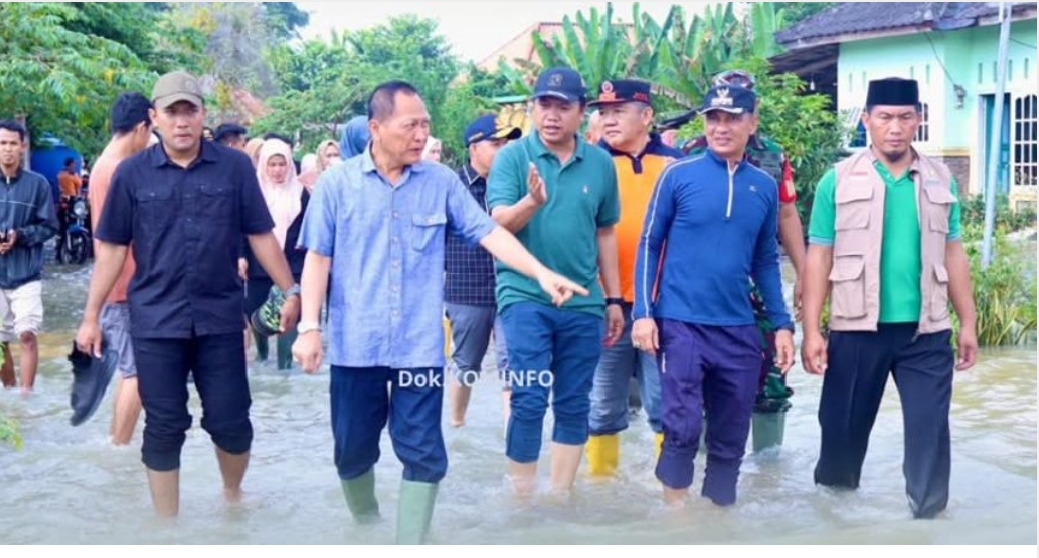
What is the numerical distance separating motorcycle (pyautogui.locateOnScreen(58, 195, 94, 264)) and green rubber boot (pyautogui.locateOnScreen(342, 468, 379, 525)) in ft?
56.2

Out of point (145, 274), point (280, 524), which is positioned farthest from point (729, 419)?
point (145, 274)

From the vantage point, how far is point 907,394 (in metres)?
6.41

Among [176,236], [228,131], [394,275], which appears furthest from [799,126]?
[394,275]

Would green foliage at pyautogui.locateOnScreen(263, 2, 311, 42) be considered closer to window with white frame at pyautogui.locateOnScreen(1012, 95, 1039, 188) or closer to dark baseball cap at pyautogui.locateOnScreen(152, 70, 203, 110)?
window with white frame at pyautogui.locateOnScreen(1012, 95, 1039, 188)

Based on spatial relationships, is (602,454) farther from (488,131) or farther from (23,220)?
(23,220)

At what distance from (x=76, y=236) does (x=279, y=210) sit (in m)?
12.7

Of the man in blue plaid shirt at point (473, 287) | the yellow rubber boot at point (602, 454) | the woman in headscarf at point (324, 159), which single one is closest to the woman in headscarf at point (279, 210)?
the woman in headscarf at point (324, 159)

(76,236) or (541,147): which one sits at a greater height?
(541,147)

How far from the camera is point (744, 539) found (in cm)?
625

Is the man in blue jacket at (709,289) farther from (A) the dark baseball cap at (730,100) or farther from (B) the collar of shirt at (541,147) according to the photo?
(B) the collar of shirt at (541,147)

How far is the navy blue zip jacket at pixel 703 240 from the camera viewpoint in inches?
250

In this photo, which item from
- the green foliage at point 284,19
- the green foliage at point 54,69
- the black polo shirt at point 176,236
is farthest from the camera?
the green foliage at point 284,19

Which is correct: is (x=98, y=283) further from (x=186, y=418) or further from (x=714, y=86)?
(x=714, y=86)

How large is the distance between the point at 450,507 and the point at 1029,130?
16.5 meters
